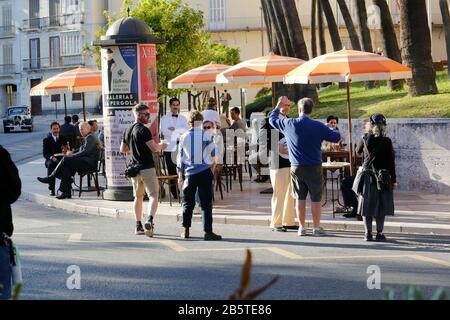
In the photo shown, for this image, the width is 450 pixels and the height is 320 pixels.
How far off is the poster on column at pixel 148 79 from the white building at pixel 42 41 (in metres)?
57.4

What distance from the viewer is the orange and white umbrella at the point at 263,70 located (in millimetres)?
19672

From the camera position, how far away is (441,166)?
61.4 feet

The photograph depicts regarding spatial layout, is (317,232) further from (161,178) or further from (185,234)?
(161,178)

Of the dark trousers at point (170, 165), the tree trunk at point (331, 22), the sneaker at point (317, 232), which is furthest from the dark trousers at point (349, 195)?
the tree trunk at point (331, 22)

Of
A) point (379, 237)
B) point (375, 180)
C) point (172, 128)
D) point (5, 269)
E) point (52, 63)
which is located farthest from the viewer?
point (52, 63)

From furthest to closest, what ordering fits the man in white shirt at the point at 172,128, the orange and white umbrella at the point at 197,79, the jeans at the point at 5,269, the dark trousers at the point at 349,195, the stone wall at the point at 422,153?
the orange and white umbrella at the point at 197,79 → the man in white shirt at the point at 172,128 → the stone wall at the point at 422,153 → the dark trousers at the point at 349,195 → the jeans at the point at 5,269

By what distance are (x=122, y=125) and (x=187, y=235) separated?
5390 millimetres

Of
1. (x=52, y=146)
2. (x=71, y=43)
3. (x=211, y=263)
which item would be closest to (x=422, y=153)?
(x=52, y=146)

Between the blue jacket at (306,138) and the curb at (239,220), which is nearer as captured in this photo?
the blue jacket at (306,138)

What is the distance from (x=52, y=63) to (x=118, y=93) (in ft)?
209

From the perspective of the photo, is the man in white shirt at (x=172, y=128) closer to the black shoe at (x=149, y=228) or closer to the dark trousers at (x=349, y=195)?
the dark trousers at (x=349, y=195)

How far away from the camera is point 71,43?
3147 inches

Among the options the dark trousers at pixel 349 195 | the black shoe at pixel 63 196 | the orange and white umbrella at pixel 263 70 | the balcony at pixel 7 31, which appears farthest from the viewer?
the balcony at pixel 7 31


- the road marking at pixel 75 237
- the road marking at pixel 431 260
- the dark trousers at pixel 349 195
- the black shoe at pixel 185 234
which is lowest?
the road marking at pixel 431 260
